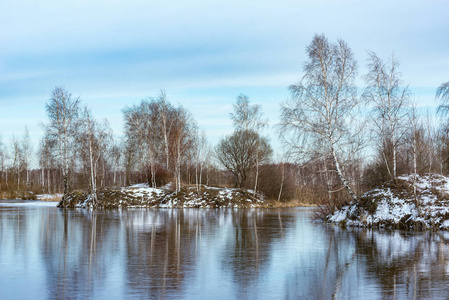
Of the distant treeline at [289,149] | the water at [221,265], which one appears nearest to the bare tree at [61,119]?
the distant treeline at [289,149]

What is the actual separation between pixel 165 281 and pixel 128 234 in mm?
9920

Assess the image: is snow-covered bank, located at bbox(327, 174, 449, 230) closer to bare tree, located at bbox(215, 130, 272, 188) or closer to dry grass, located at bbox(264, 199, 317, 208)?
dry grass, located at bbox(264, 199, 317, 208)

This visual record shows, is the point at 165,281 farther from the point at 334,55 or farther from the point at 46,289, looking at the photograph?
the point at 334,55

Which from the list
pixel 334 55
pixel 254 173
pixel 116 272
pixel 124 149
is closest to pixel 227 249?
pixel 116 272

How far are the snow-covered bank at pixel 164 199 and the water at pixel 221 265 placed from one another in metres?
25.5

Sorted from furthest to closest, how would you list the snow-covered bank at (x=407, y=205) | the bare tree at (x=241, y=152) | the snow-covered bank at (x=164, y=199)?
the bare tree at (x=241, y=152), the snow-covered bank at (x=164, y=199), the snow-covered bank at (x=407, y=205)

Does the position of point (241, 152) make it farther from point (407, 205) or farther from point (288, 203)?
point (407, 205)

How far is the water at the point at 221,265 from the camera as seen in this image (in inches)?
345

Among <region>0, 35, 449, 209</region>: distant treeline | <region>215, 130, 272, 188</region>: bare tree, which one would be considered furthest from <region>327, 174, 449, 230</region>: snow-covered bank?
<region>215, 130, 272, 188</region>: bare tree

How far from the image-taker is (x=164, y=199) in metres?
46.4

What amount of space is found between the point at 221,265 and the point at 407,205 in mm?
14744

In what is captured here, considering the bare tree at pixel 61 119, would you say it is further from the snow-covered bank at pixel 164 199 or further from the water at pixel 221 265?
the water at pixel 221 265

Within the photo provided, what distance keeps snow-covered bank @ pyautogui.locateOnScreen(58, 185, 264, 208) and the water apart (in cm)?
2547

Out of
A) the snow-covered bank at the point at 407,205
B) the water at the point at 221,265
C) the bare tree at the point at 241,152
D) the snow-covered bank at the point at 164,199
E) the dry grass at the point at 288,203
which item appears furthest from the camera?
the bare tree at the point at 241,152
